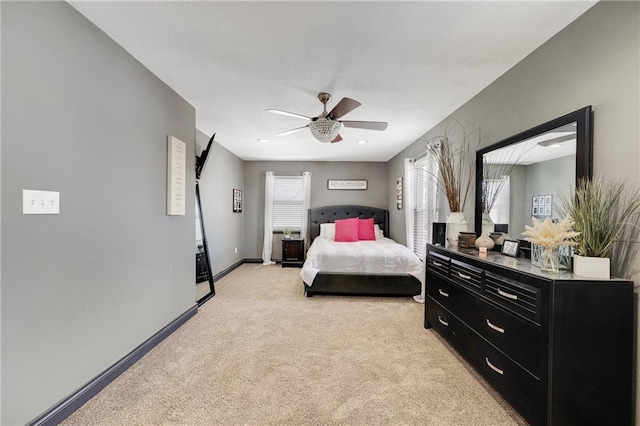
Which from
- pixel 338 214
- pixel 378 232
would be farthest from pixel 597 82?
pixel 338 214

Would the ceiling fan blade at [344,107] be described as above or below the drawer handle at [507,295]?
above

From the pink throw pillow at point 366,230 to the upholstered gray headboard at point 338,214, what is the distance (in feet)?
1.91

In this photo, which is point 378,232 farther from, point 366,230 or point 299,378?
point 299,378

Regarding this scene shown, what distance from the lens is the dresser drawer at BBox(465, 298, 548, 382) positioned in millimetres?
1400

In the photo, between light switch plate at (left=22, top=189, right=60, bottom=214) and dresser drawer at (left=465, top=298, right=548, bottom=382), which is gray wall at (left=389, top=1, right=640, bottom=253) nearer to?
dresser drawer at (left=465, top=298, right=548, bottom=382)

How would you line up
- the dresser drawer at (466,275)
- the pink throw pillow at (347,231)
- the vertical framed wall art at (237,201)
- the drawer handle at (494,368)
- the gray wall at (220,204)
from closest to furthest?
the drawer handle at (494,368) < the dresser drawer at (466,275) < the gray wall at (220,204) < the pink throw pillow at (347,231) < the vertical framed wall art at (237,201)

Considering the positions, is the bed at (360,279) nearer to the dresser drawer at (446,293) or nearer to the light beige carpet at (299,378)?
the light beige carpet at (299,378)

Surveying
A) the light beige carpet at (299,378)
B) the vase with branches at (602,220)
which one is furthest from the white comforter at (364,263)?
the vase with branches at (602,220)

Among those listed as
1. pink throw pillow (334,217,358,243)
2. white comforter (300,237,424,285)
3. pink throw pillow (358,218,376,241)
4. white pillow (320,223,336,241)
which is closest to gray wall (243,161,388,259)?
white pillow (320,223,336,241)

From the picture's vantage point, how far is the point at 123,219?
2039 mm

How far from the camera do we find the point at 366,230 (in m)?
5.33

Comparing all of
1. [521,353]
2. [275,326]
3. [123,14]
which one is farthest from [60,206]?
[521,353]

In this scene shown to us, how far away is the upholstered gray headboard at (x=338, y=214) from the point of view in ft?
19.6

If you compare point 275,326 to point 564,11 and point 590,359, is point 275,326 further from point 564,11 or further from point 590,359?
point 564,11
